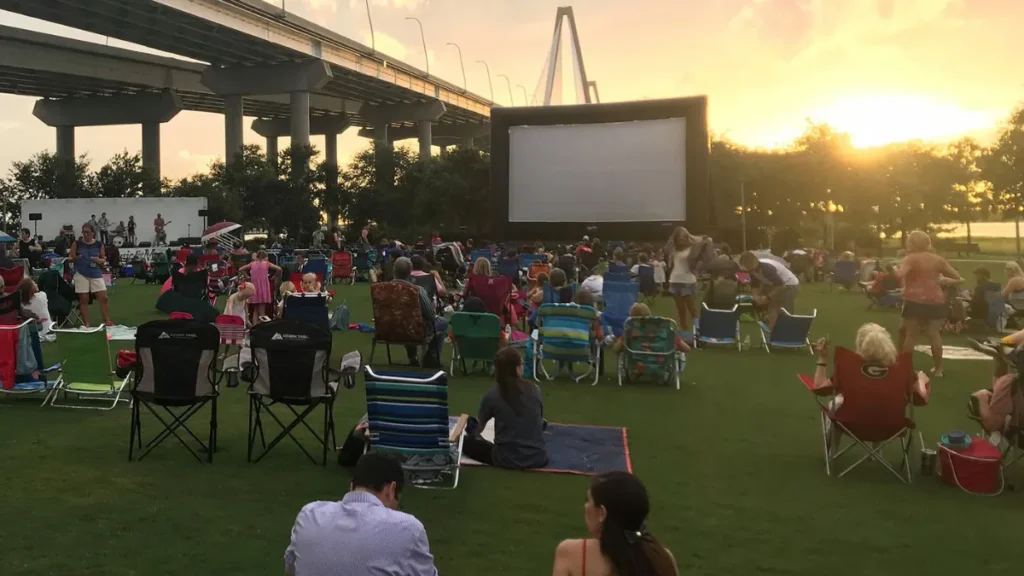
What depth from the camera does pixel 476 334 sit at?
9.49 meters

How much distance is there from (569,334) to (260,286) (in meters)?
5.13

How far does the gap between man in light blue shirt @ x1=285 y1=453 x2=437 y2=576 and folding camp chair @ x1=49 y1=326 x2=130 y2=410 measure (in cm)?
551

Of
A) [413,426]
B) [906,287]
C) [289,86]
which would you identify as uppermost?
[289,86]

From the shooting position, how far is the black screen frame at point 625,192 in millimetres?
19609

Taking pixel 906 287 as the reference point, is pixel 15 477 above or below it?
below

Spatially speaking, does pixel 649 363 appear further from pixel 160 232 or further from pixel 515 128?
pixel 160 232

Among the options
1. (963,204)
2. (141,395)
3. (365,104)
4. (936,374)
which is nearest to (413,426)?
(141,395)

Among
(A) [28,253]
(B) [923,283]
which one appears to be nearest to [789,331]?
(B) [923,283]

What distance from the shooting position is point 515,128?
21.5m

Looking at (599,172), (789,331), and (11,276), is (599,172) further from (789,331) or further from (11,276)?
(11,276)

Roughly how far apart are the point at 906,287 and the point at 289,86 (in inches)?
1893

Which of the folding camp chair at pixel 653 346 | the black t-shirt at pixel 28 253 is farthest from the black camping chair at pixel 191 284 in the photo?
the black t-shirt at pixel 28 253

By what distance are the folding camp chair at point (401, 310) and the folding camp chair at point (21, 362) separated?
3.35 meters

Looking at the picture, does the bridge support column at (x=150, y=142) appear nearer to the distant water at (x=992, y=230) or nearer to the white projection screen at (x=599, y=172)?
the white projection screen at (x=599, y=172)
